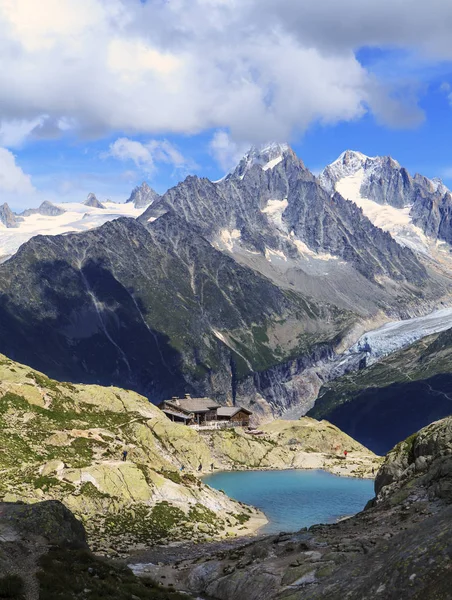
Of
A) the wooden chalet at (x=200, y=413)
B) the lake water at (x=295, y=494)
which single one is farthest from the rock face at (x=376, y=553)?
the wooden chalet at (x=200, y=413)

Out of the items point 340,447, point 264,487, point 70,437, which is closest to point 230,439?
point 264,487

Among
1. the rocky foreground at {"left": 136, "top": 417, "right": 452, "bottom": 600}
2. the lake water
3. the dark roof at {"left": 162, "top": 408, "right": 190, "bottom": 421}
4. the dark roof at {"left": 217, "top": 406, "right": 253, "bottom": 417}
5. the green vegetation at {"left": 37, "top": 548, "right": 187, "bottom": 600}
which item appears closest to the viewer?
the rocky foreground at {"left": 136, "top": 417, "right": 452, "bottom": 600}

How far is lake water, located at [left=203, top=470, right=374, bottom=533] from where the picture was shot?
8300 centimetres

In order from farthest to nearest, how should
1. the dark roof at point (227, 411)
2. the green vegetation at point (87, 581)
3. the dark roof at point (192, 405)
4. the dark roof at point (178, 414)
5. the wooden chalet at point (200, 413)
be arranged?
the dark roof at point (227, 411)
the dark roof at point (192, 405)
the wooden chalet at point (200, 413)
the dark roof at point (178, 414)
the green vegetation at point (87, 581)

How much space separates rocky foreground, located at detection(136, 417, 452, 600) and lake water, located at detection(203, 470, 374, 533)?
28.5 metres

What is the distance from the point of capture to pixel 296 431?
544 feet

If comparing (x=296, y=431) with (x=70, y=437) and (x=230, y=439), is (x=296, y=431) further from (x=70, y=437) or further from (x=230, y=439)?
(x=70, y=437)

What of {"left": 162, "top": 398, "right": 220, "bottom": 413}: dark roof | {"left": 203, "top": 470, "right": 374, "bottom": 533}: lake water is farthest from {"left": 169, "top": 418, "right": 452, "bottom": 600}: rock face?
{"left": 162, "top": 398, "right": 220, "bottom": 413}: dark roof

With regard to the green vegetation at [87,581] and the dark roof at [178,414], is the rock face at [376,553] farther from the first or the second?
the dark roof at [178,414]

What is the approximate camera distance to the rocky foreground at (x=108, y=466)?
197ft

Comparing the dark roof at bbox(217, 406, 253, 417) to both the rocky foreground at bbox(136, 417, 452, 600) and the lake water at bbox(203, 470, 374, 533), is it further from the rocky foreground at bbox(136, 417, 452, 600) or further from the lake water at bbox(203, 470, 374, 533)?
the rocky foreground at bbox(136, 417, 452, 600)

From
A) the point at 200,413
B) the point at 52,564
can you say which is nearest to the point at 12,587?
the point at 52,564

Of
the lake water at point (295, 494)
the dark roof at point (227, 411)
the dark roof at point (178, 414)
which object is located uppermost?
the dark roof at point (227, 411)

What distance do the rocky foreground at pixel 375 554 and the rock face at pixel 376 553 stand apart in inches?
2.1
